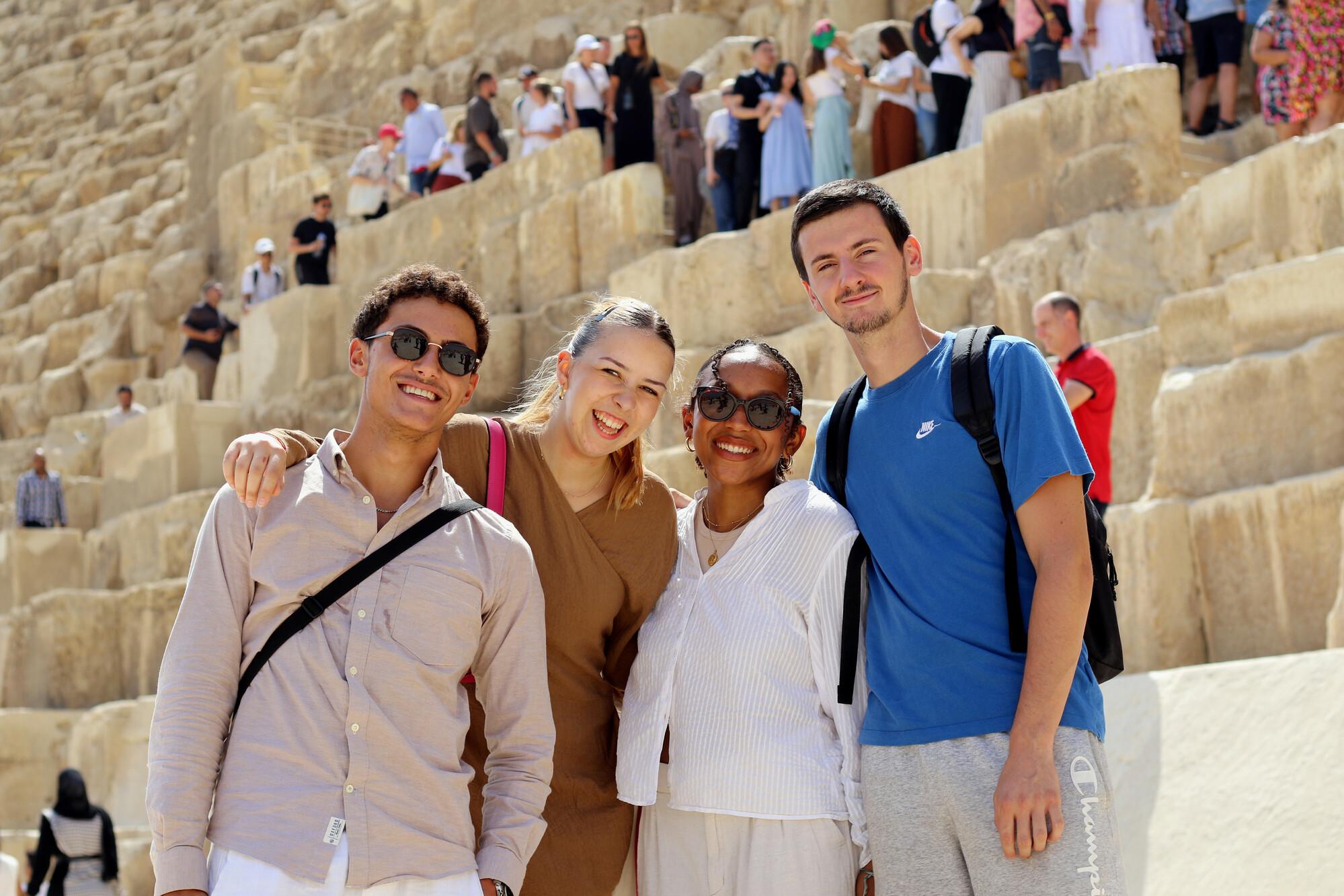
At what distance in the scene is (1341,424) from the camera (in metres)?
5.88

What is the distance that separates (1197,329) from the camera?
6.61 m

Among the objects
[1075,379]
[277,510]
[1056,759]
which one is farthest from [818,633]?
[1075,379]

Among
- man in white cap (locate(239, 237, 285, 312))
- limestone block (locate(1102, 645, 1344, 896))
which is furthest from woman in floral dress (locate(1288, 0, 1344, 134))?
man in white cap (locate(239, 237, 285, 312))

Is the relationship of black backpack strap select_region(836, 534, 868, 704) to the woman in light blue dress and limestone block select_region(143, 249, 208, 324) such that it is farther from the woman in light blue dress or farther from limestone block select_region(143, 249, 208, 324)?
limestone block select_region(143, 249, 208, 324)

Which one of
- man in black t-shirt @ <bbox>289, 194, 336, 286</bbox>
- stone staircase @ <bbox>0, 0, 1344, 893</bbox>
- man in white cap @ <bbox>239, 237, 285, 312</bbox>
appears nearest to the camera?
stone staircase @ <bbox>0, 0, 1344, 893</bbox>

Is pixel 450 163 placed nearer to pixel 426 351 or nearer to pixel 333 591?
pixel 426 351

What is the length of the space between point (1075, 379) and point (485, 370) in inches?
292

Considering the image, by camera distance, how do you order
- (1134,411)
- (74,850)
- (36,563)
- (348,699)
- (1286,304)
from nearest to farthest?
(348,699) < (1286,304) < (1134,411) < (74,850) < (36,563)

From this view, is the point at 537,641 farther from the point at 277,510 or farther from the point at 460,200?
the point at 460,200

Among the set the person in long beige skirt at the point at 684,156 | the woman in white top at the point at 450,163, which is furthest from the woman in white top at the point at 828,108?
the woman in white top at the point at 450,163

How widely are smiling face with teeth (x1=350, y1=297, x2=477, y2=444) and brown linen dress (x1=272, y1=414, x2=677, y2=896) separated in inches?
10.1

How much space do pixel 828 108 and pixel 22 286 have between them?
18.9m

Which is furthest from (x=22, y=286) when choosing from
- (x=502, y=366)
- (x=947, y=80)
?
(x=947, y=80)

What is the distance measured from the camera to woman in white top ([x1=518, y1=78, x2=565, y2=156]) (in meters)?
13.3
